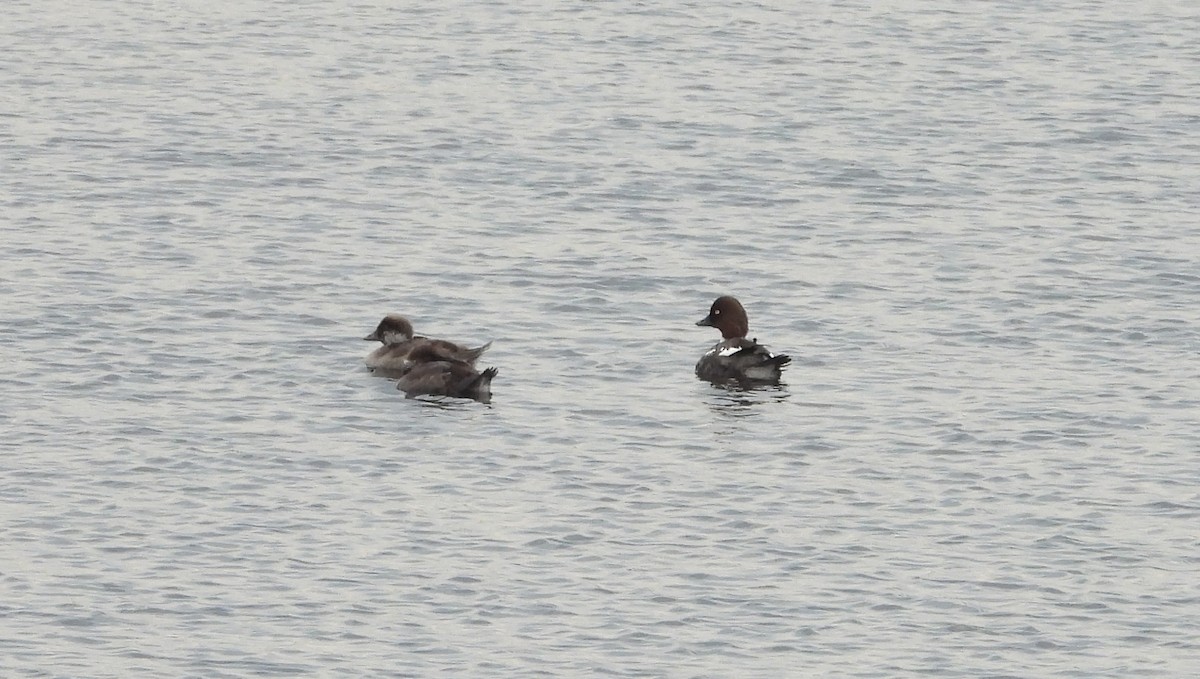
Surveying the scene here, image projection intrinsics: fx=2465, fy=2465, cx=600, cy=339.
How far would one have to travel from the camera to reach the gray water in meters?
16.3

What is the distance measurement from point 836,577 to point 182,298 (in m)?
10.3

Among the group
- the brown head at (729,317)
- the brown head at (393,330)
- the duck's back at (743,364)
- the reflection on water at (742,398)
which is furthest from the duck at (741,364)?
the brown head at (393,330)

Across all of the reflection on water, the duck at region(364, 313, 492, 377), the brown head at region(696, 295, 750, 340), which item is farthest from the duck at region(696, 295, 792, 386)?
the duck at region(364, 313, 492, 377)

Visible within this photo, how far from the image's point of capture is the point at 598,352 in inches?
934

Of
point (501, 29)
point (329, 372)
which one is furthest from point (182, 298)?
point (501, 29)

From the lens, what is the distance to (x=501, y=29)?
1714 inches

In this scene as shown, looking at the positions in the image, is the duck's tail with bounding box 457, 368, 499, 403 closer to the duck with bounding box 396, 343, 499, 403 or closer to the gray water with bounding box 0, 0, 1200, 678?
the duck with bounding box 396, 343, 499, 403

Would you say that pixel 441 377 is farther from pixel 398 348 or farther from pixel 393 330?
pixel 393 330

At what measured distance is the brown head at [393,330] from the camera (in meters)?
23.4

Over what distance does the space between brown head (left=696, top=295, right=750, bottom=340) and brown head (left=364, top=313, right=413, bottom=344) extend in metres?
3.02

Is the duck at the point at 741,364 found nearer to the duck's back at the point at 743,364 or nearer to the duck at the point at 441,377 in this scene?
the duck's back at the point at 743,364

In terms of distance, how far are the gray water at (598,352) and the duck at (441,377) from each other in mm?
170

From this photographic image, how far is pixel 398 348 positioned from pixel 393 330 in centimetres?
49

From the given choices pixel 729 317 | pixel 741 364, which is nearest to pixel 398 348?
pixel 741 364
